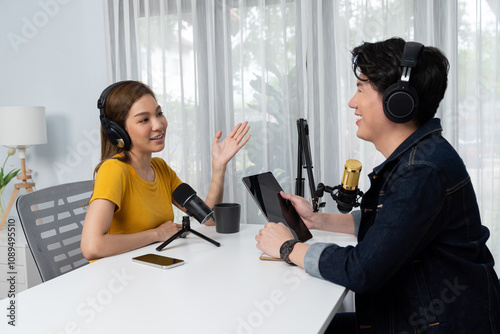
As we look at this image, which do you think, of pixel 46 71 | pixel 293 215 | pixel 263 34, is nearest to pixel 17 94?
pixel 46 71

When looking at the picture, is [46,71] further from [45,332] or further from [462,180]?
[462,180]

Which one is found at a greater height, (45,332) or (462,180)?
(462,180)

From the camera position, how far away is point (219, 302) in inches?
37.2

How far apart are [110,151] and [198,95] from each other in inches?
47.0

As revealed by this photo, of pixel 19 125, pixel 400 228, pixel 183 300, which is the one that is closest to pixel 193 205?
pixel 183 300

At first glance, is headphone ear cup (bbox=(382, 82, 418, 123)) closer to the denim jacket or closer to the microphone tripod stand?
the denim jacket

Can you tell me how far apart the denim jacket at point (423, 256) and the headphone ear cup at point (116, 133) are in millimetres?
873

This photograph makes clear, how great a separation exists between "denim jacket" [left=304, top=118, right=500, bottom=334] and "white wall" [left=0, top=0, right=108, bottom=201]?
8.54 feet

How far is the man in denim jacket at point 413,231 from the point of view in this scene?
3.12 ft

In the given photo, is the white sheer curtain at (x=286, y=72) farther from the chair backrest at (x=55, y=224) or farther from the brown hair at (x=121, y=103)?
the chair backrest at (x=55, y=224)

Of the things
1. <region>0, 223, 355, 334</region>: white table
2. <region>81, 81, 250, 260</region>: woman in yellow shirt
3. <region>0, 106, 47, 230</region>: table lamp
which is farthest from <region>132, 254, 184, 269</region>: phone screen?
<region>0, 106, 47, 230</region>: table lamp

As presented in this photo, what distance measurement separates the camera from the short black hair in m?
1.07

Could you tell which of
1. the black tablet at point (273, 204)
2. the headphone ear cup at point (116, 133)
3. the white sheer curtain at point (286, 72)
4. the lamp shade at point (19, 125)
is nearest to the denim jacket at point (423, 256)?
the black tablet at point (273, 204)

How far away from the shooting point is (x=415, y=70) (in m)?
1.06
